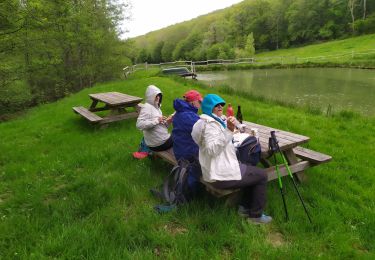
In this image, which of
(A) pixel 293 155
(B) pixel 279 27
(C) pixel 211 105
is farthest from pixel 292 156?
(B) pixel 279 27

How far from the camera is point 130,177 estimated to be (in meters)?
5.46

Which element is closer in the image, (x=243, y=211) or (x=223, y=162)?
(x=223, y=162)

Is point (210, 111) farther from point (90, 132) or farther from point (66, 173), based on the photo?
point (90, 132)

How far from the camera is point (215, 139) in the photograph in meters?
3.80

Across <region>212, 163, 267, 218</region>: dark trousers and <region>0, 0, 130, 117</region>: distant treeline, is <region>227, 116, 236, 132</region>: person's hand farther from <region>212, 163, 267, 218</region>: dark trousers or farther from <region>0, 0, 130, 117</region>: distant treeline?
<region>0, 0, 130, 117</region>: distant treeline

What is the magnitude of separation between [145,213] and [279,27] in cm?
9163

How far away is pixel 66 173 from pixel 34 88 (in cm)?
2208

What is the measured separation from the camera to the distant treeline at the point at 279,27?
69500mm

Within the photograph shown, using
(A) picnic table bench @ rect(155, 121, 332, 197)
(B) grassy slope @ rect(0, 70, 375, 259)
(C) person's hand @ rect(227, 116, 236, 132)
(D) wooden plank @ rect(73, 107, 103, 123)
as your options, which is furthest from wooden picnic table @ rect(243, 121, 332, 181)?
(D) wooden plank @ rect(73, 107, 103, 123)

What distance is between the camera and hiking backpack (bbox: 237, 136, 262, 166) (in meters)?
4.45

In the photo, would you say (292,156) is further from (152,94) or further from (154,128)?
(152,94)

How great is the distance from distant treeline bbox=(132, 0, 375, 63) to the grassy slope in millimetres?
61656

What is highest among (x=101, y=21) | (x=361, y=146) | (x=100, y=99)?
(x=101, y=21)

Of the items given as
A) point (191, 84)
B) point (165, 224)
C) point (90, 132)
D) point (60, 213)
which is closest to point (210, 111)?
point (165, 224)
